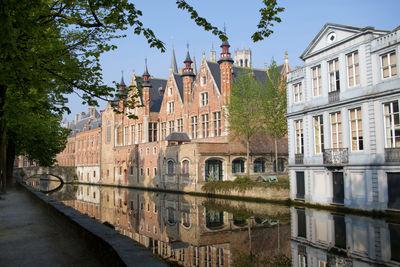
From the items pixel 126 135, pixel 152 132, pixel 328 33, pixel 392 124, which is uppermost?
pixel 328 33

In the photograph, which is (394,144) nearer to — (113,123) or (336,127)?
(336,127)

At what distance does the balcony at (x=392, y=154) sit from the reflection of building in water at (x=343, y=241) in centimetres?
320

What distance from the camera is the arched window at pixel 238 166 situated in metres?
37.2

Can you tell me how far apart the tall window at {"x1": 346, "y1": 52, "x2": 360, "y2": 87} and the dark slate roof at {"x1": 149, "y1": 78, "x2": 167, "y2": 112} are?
109 ft

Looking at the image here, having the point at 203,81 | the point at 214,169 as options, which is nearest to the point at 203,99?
the point at 203,81

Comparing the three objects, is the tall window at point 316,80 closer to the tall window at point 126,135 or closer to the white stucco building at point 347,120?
the white stucco building at point 347,120

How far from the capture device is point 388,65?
18.5 m

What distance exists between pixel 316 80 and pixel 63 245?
1946 cm

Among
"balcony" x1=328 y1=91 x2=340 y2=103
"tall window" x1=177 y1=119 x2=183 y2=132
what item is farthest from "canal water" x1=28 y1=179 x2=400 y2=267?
"tall window" x1=177 y1=119 x2=183 y2=132

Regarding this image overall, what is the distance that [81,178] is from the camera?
69.9m

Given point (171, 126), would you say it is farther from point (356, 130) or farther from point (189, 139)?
point (356, 130)

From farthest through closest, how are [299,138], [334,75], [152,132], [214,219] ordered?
[152,132] → [299,138] → [334,75] → [214,219]

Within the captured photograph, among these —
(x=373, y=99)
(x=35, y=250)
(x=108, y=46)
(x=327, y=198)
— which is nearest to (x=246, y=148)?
(x=327, y=198)

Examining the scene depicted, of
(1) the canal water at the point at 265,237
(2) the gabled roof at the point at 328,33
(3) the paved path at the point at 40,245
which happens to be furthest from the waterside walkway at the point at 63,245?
(2) the gabled roof at the point at 328,33
